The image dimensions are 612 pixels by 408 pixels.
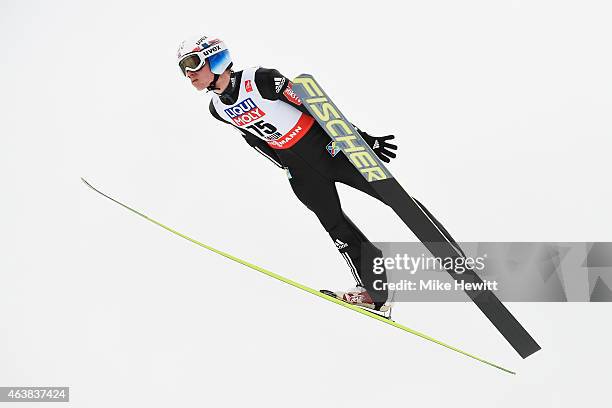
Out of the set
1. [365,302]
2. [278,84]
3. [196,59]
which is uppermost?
[196,59]

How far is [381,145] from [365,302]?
3.29 feet

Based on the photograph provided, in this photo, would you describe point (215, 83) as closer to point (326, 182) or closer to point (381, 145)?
point (326, 182)

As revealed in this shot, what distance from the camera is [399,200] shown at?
3.70 meters

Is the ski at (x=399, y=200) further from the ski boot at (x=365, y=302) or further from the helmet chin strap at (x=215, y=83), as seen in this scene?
the ski boot at (x=365, y=302)

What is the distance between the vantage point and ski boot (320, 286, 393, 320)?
4.04m

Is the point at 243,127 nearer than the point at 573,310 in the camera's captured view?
Yes

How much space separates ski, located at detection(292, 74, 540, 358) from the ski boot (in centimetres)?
51

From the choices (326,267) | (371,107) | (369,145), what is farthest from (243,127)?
(371,107)

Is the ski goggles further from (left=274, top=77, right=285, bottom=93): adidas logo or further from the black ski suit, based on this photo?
(left=274, top=77, right=285, bottom=93): adidas logo

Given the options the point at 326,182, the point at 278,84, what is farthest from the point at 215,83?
the point at 326,182

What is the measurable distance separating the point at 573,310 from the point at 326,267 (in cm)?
159

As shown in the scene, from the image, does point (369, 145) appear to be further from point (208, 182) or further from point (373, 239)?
point (208, 182)

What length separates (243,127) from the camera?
3779 millimetres

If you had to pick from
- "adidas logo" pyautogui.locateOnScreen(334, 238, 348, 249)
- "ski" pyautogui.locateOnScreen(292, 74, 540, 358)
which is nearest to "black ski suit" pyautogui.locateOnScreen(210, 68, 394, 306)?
"adidas logo" pyautogui.locateOnScreen(334, 238, 348, 249)
